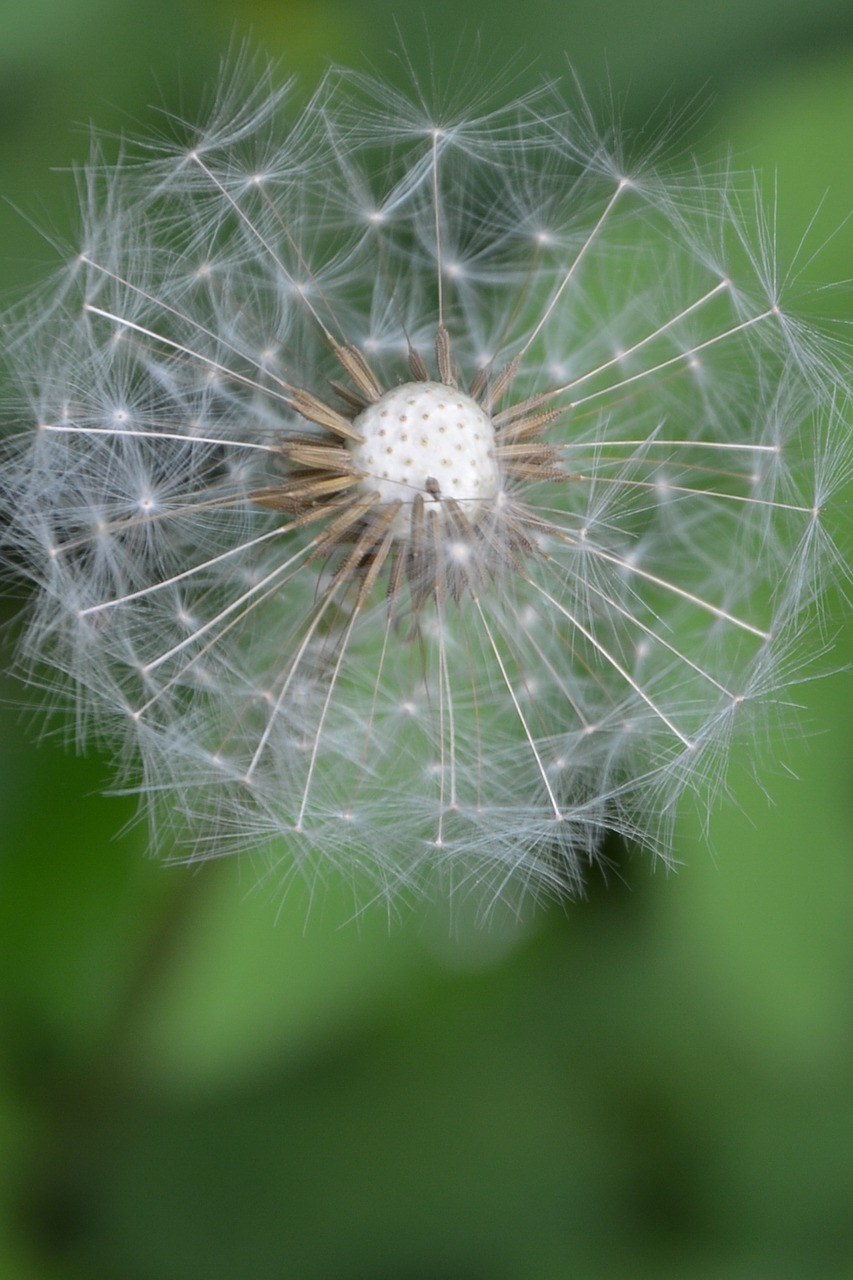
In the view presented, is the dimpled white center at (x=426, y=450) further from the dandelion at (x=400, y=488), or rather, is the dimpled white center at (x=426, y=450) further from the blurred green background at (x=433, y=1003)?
the blurred green background at (x=433, y=1003)

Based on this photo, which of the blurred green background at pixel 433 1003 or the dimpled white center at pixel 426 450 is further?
the blurred green background at pixel 433 1003

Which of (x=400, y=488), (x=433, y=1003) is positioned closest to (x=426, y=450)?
(x=400, y=488)

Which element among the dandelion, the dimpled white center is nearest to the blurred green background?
the dandelion

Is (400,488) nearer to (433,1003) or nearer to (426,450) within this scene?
(426,450)

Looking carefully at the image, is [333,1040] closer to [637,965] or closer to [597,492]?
[637,965]

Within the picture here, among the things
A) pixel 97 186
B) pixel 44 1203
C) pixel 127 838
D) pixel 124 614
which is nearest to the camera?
pixel 124 614

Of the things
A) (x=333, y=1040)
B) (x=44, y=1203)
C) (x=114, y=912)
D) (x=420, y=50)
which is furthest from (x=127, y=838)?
(x=420, y=50)

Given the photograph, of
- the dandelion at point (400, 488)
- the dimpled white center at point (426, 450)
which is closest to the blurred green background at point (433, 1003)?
the dandelion at point (400, 488)

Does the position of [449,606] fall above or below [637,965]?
above
